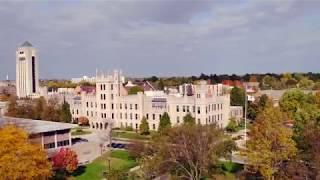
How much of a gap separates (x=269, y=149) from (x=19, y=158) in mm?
17453

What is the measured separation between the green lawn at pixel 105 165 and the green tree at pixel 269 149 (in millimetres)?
11662

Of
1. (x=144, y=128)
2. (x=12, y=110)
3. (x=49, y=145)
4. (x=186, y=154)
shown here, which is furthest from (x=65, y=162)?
(x=12, y=110)

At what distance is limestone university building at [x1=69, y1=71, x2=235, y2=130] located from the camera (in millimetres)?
60781

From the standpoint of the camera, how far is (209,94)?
62.6m

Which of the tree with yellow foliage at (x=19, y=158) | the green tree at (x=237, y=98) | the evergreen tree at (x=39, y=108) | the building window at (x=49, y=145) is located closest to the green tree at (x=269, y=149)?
the tree with yellow foliage at (x=19, y=158)

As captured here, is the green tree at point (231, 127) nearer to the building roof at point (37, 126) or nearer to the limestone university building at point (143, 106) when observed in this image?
the limestone university building at point (143, 106)

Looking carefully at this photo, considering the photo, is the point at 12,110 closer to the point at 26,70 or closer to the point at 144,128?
the point at 144,128

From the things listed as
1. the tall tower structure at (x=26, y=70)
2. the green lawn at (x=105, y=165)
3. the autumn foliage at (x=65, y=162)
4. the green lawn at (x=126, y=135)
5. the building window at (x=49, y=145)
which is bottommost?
the green lawn at (x=105, y=165)

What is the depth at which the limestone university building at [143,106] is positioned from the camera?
6078 centimetres

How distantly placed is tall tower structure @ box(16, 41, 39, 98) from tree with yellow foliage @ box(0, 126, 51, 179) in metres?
63.3

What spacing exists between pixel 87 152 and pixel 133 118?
19.5 m

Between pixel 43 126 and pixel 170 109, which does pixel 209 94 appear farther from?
pixel 43 126

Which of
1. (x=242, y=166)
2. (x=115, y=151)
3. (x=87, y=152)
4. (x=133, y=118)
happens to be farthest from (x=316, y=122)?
(x=133, y=118)

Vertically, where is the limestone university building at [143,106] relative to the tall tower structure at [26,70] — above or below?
below
